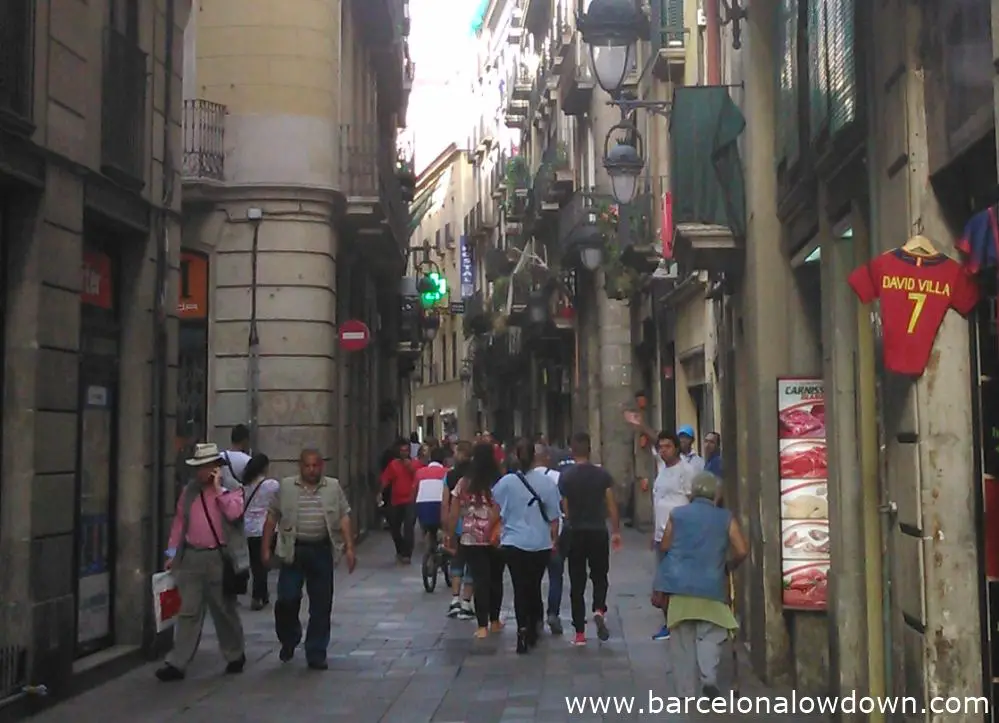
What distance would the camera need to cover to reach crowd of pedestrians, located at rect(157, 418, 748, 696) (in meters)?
8.69

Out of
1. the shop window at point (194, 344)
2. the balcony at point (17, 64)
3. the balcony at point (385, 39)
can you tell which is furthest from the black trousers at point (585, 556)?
the balcony at point (385, 39)

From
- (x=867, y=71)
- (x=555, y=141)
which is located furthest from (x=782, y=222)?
(x=555, y=141)

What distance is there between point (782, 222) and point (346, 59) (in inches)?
594

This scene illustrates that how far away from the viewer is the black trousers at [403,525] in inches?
829

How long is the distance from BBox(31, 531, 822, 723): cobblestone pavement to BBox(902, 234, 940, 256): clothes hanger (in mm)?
3679

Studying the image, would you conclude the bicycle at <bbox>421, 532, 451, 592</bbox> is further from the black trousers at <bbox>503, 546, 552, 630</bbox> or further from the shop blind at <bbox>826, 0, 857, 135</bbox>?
the shop blind at <bbox>826, 0, 857, 135</bbox>

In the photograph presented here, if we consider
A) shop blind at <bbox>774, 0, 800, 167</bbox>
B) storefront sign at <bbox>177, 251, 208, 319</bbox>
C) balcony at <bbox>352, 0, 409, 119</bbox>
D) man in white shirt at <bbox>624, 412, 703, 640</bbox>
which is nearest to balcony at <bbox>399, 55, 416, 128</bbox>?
balcony at <bbox>352, 0, 409, 119</bbox>

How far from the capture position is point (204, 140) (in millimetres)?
20172

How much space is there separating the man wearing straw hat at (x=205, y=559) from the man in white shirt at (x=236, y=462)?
2.81 m

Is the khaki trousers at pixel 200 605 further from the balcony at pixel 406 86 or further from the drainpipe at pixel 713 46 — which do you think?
the balcony at pixel 406 86

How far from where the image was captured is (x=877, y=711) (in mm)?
7824

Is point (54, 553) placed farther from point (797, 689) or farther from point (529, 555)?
point (797, 689)

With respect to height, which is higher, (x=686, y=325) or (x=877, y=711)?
(x=686, y=325)

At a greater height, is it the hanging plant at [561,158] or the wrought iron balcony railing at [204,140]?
the hanging plant at [561,158]
